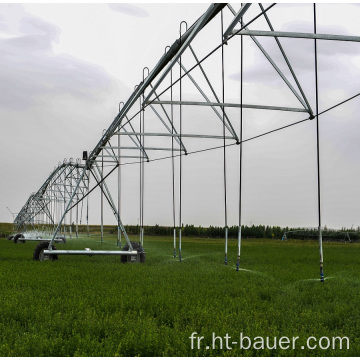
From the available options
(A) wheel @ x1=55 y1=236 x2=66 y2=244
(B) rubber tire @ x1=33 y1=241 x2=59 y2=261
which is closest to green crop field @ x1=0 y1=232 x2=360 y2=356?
(B) rubber tire @ x1=33 y1=241 x2=59 y2=261

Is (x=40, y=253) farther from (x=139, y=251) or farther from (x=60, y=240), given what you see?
(x=60, y=240)

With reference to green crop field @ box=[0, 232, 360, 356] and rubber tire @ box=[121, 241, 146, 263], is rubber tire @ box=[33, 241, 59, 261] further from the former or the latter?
green crop field @ box=[0, 232, 360, 356]

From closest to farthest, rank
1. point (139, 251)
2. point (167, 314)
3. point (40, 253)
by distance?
point (167, 314) < point (139, 251) < point (40, 253)

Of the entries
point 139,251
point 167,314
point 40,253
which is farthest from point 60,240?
point 167,314

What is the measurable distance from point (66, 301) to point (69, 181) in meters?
34.9

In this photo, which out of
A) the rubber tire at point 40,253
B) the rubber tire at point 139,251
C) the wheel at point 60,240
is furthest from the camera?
the wheel at point 60,240

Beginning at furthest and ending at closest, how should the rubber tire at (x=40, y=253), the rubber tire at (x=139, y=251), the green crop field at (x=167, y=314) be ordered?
the rubber tire at (x=40, y=253) → the rubber tire at (x=139, y=251) → the green crop field at (x=167, y=314)

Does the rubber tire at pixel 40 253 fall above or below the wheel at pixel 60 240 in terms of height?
above

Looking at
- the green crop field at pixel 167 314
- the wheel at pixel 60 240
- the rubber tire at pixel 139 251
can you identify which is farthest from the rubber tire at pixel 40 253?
the wheel at pixel 60 240

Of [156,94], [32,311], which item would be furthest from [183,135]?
[32,311]

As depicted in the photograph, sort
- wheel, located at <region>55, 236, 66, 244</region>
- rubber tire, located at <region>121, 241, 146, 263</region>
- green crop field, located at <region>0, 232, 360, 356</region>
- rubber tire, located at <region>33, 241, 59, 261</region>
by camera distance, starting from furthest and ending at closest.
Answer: wheel, located at <region>55, 236, 66, 244</region> → rubber tire, located at <region>33, 241, 59, 261</region> → rubber tire, located at <region>121, 241, 146, 263</region> → green crop field, located at <region>0, 232, 360, 356</region>

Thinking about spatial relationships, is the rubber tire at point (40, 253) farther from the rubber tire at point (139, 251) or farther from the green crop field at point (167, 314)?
the green crop field at point (167, 314)

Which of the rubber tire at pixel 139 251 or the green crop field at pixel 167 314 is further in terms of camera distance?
the rubber tire at pixel 139 251

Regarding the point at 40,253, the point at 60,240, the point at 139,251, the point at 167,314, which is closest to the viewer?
the point at 167,314
